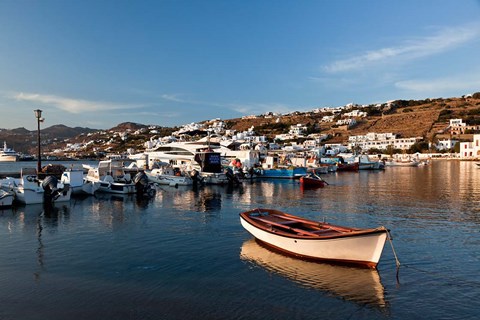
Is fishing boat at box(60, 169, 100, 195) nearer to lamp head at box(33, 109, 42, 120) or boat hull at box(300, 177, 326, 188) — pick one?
lamp head at box(33, 109, 42, 120)

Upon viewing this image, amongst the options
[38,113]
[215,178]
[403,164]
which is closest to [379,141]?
[403,164]

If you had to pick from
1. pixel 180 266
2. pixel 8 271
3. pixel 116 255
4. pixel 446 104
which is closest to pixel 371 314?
pixel 180 266

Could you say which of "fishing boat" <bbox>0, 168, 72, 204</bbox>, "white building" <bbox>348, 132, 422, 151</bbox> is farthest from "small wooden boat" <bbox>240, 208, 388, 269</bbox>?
"white building" <bbox>348, 132, 422, 151</bbox>

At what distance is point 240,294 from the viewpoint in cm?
1020

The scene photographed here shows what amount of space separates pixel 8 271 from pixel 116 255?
3.44 meters

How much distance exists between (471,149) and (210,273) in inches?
4763

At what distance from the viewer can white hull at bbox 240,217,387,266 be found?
38.2 feet

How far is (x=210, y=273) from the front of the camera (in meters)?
11.9

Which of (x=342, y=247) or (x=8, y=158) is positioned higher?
(x=8, y=158)

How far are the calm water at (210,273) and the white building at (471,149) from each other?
336 feet

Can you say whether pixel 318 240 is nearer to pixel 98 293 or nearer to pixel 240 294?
pixel 240 294

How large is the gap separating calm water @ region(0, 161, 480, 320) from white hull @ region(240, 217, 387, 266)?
0.36m

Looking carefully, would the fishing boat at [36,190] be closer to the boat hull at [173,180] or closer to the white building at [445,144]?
the boat hull at [173,180]

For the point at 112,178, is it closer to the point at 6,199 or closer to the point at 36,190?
the point at 36,190
